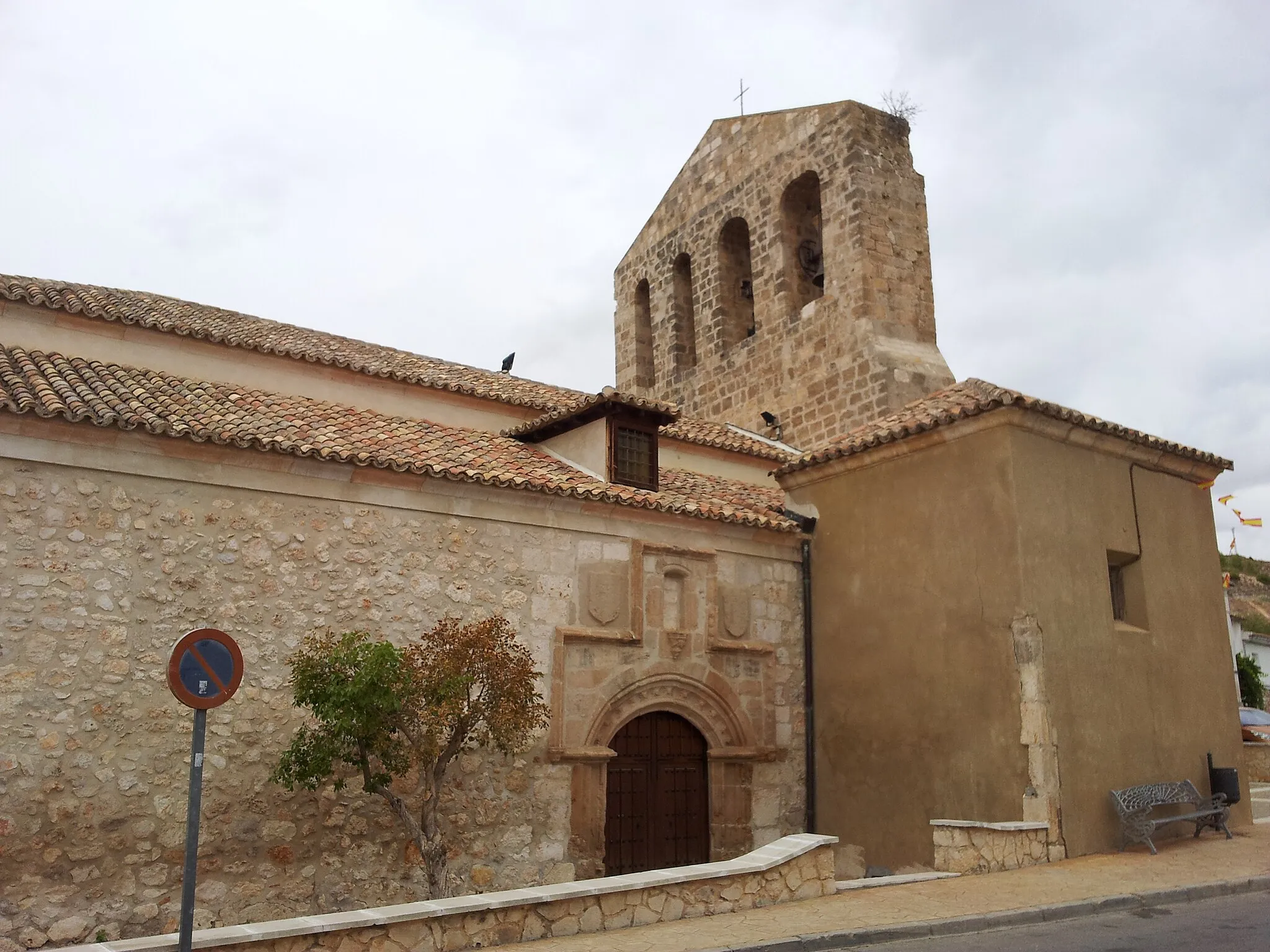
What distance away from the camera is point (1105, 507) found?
10914 mm

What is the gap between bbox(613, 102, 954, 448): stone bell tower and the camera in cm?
1482

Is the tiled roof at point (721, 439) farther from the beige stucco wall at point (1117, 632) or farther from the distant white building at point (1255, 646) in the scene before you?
the distant white building at point (1255, 646)

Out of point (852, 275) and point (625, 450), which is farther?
point (852, 275)

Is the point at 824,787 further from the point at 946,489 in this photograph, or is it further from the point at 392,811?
the point at 392,811

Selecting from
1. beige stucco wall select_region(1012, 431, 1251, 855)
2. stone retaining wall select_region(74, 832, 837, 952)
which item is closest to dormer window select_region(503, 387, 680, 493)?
beige stucco wall select_region(1012, 431, 1251, 855)

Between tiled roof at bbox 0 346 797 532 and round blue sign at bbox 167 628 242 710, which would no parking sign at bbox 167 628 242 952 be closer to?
round blue sign at bbox 167 628 242 710

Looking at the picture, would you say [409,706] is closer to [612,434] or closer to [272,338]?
[612,434]

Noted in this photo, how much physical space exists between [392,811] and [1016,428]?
7.05 m

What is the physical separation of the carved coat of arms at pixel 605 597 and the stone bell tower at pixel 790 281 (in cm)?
562

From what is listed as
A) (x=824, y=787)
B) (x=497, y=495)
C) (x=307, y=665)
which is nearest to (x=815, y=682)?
(x=824, y=787)

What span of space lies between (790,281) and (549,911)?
11.8 m

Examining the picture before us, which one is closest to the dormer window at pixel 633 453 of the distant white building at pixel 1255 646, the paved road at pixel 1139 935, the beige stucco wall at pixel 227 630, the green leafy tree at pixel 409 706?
the beige stucco wall at pixel 227 630

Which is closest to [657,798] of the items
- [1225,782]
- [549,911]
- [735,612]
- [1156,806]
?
[735,612]

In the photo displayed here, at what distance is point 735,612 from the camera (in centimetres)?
1152
